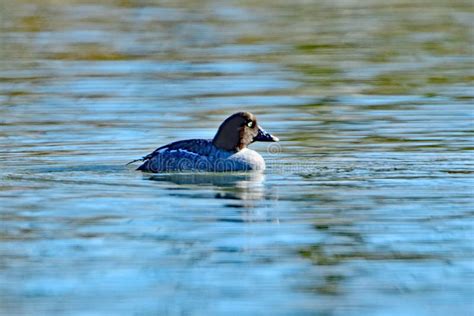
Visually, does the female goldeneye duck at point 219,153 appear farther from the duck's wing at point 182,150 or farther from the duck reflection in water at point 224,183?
the duck reflection in water at point 224,183

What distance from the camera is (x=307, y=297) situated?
29.3 feet

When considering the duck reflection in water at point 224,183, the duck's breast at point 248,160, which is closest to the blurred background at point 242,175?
the duck reflection in water at point 224,183

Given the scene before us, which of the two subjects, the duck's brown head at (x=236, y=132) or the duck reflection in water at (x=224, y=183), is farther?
the duck's brown head at (x=236, y=132)

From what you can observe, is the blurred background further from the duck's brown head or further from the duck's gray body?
the duck's brown head

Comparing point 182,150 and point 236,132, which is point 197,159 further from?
point 236,132

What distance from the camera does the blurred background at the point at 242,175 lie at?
9.22 metres

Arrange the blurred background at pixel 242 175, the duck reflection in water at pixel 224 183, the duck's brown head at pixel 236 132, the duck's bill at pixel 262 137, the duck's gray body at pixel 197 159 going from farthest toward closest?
the duck's bill at pixel 262 137 < the duck's brown head at pixel 236 132 < the duck's gray body at pixel 197 159 < the duck reflection in water at pixel 224 183 < the blurred background at pixel 242 175

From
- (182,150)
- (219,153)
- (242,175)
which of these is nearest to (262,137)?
(219,153)

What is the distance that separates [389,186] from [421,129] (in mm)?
3849

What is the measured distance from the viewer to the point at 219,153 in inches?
577

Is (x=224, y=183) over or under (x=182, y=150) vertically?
under

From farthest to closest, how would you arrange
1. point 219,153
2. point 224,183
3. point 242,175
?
point 219,153 → point 242,175 → point 224,183

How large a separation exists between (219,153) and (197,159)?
0.37m

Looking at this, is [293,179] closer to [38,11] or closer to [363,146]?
[363,146]
